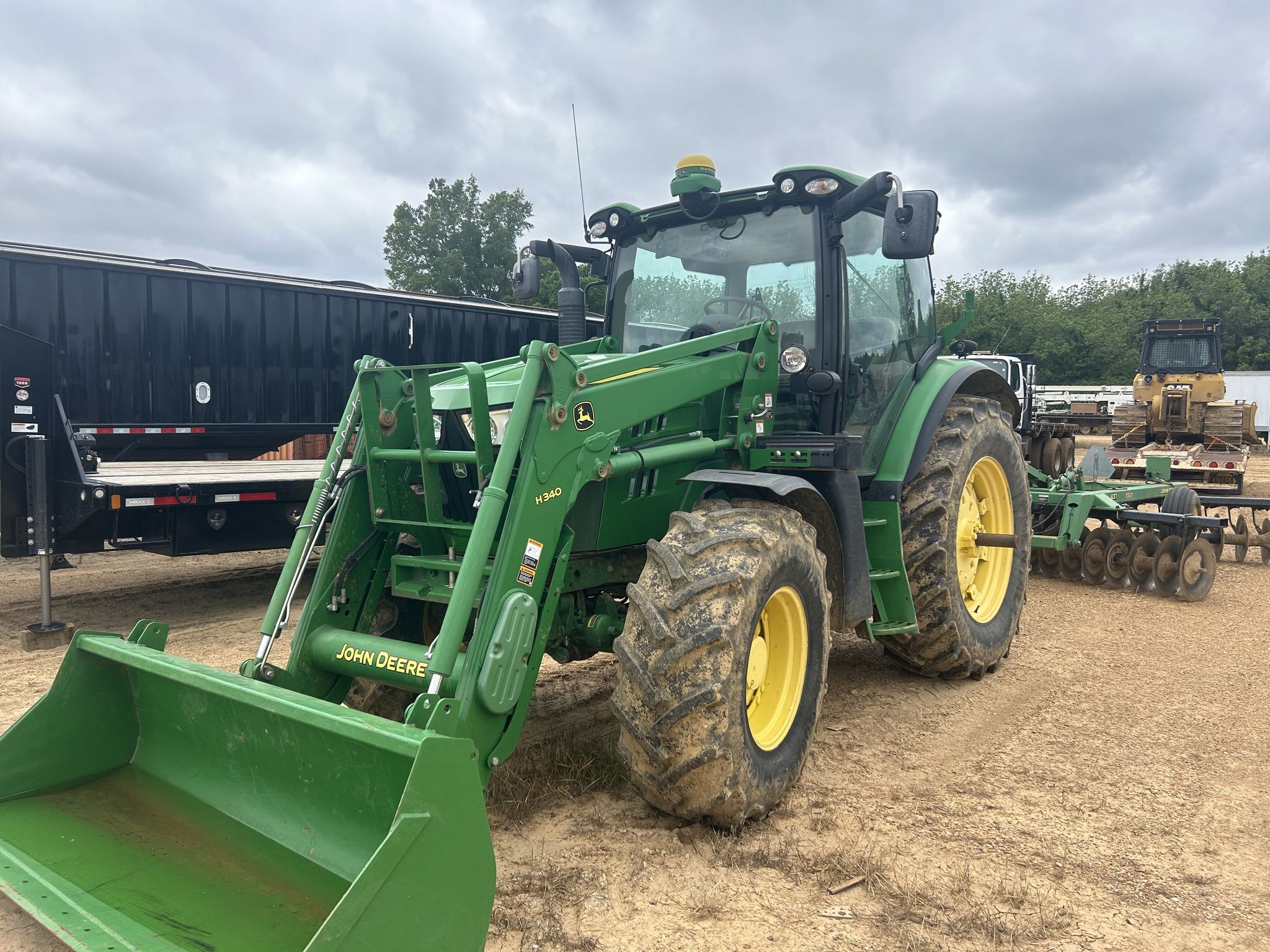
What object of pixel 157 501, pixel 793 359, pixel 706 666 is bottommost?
pixel 706 666

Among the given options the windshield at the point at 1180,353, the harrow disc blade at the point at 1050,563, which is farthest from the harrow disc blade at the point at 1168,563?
the windshield at the point at 1180,353

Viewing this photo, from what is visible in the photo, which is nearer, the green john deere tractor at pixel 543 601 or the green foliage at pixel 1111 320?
the green john deere tractor at pixel 543 601

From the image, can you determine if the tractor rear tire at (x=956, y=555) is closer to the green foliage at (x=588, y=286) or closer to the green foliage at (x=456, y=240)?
the green foliage at (x=588, y=286)

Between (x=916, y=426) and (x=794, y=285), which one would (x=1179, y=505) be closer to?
(x=916, y=426)

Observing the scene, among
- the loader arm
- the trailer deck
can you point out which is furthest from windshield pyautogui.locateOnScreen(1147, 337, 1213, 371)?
the loader arm

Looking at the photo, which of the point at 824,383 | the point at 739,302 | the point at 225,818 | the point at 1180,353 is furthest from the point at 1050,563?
the point at 1180,353

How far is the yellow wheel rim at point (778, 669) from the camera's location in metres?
3.70

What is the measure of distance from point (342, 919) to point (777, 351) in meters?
3.12

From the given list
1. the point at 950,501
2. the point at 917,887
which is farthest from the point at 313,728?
the point at 950,501

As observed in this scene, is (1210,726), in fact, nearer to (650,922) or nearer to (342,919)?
(650,922)

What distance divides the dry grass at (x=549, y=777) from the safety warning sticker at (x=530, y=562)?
1.06m

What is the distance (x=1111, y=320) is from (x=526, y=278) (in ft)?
133

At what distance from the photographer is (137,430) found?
8.89 metres

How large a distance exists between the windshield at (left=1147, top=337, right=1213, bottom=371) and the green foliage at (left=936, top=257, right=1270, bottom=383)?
651 inches
